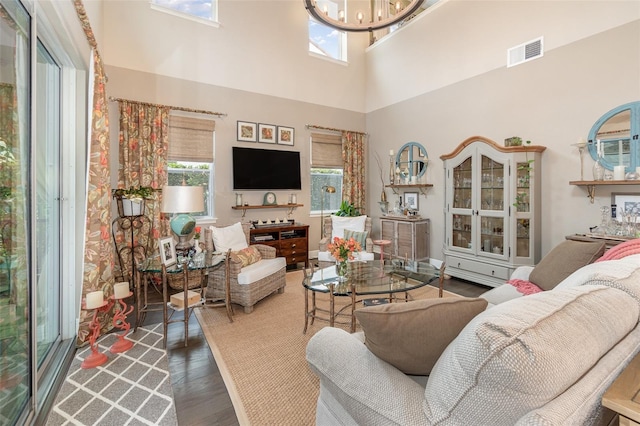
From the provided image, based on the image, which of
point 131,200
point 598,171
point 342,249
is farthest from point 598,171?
point 131,200

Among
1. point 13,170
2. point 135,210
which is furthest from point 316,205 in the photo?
point 13,170

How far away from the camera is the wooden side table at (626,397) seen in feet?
2.58

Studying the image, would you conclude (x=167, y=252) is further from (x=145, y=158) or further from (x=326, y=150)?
(x=326, y=150)

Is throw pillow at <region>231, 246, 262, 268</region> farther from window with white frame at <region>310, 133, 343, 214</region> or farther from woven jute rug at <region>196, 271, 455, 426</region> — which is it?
window with white frame at <region>310, 133, 343, 214</region>

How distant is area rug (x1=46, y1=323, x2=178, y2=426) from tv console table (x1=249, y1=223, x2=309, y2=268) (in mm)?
2471

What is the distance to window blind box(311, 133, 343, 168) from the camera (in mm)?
5930

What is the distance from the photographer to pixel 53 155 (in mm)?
2609

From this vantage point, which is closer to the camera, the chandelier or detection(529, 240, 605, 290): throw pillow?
detection(529, 240, 605, 290): throw pillow

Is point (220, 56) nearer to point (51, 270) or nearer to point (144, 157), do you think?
point (144, 157)

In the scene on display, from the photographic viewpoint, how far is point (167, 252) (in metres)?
2.97

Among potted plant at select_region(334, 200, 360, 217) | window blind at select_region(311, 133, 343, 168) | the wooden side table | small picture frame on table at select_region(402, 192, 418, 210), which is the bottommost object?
the wooden side table

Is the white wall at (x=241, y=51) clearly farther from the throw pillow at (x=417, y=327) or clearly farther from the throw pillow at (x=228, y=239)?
the throw pillow at (x=417, y=327)

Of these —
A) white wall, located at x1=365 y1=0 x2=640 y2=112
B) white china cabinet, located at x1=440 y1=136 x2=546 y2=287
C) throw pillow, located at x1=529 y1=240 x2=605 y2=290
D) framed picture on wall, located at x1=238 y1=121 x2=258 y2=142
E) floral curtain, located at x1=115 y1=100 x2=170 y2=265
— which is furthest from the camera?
framed picture on wall, located at x1=238 y1=121 x2=258 y2=142

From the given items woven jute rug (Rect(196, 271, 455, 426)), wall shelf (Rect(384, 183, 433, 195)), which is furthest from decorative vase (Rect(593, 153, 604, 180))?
woven jute rug (Rect(196, 271, 455, 426))
